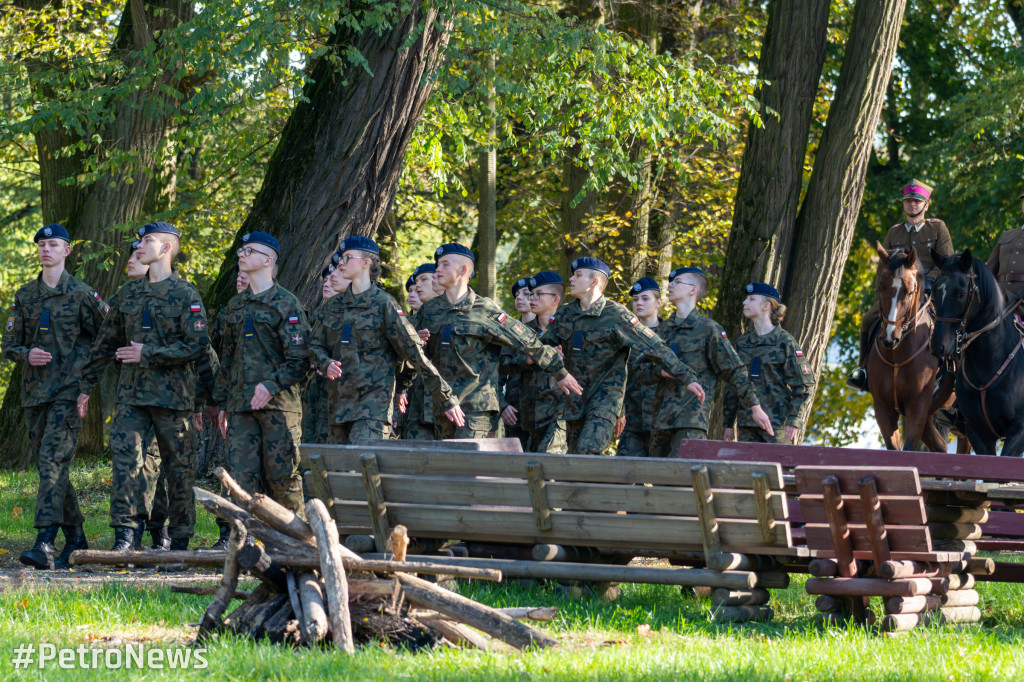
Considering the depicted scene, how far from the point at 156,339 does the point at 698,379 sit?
4570 mm

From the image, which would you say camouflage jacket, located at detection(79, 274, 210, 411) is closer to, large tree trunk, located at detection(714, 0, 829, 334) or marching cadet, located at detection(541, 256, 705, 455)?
marching cadet, located at detection(541, 256, 705, 455)

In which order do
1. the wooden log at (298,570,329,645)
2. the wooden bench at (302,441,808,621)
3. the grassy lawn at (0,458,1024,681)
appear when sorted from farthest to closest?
the wooden bench at (302,441,808,621), the wooden log at (298,570,329,645), the grassy lawn at (0,458,1024,681)

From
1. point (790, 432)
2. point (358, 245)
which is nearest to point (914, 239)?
point (790, 432)

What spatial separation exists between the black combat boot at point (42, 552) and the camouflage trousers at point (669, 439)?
4.94 meters

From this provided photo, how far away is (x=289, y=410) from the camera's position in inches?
376

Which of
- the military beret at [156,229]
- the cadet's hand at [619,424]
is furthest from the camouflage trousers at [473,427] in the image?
the military beret at [156,229]

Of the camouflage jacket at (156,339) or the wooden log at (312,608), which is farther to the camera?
the camouflage jacket at (156,339)

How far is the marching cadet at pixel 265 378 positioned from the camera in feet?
30.9

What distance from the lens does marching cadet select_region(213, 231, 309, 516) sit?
9414mm

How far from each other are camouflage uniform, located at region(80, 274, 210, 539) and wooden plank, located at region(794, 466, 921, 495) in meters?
4.95

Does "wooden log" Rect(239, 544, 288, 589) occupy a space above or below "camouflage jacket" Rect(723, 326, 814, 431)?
below

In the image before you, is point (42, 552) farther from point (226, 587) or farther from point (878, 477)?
point (878, 477)

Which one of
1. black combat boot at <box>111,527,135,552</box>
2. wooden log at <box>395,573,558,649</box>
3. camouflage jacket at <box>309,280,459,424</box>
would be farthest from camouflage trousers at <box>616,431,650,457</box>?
wooden log at <box>395,573,558,649</box>

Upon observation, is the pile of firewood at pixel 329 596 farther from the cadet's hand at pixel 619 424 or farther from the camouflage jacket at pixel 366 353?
the cadet's hand at pixel 619 424
